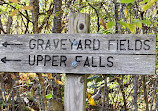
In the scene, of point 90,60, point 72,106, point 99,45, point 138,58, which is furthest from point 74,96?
point 138,58

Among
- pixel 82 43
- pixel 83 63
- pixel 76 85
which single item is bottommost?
pixel 76 85

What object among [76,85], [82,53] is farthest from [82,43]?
[76,85]

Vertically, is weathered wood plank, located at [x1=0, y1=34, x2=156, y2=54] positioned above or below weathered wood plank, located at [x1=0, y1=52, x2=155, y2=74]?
above

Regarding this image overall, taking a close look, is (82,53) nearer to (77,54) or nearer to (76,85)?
(77,54)

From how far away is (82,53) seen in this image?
1.22 meters

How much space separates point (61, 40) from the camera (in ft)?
4.10

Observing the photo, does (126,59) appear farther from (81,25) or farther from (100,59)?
(81,25)

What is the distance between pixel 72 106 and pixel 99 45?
442 mm

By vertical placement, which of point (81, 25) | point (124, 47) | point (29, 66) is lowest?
point (29, 66)

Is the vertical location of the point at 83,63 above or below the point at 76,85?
above

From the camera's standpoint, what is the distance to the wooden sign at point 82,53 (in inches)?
46.8

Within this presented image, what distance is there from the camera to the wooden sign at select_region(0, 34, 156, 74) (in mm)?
1188

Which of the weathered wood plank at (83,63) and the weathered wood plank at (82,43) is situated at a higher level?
the weathered wood plank at (82,43)

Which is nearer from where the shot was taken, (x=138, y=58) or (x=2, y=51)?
(x=138, y=58)
